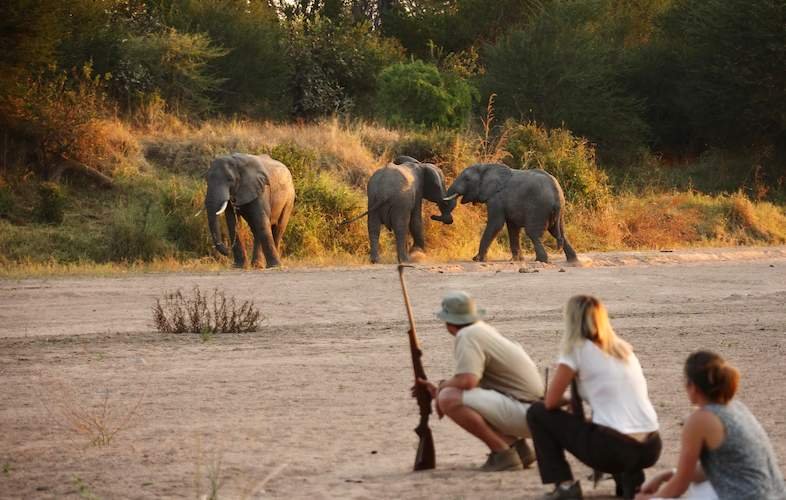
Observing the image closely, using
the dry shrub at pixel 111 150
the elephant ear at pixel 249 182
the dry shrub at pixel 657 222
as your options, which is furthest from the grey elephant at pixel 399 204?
the dry shrub at pixel 111 150

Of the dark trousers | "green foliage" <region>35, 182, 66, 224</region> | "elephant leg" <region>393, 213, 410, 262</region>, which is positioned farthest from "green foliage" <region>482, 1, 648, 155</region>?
the dark trousers

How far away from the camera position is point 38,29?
1144 inches

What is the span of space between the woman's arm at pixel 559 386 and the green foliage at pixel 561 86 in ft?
99.8

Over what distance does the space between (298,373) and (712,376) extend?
245 inches

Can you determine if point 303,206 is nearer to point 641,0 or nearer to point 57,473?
point 57,473

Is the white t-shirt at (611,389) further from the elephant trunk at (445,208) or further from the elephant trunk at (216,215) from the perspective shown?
the elephant trunk at (445,208)

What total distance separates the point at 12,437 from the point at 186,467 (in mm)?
1747

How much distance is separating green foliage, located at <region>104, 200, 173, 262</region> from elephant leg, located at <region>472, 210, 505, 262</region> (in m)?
5.57

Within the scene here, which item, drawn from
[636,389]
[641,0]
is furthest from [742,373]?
[641,0]

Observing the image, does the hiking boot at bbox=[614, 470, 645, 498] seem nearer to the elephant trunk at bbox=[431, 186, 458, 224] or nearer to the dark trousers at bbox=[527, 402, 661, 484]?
the dark trousers at bbox=[527, 402, 661, 484]

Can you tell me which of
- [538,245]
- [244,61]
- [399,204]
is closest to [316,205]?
[399,204]

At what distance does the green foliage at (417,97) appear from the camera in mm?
36250

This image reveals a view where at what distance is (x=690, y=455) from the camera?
21.4ft

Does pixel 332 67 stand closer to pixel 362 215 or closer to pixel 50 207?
pixel 50 207
